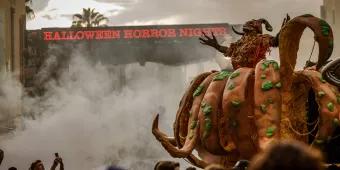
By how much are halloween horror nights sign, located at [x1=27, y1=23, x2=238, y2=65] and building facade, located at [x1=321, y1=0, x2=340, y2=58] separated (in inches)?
313

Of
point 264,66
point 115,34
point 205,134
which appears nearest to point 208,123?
point 205,134

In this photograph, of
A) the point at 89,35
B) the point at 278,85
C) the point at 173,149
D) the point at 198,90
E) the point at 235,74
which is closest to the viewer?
the point at 278,85

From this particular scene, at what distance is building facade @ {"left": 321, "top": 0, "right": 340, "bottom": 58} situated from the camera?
26.5m

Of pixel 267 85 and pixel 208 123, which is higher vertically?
pixel 267 85

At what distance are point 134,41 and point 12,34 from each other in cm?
712

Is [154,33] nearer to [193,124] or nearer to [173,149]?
[193,124]

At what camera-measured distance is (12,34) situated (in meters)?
33.1

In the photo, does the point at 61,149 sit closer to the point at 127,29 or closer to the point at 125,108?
the point at 125,108

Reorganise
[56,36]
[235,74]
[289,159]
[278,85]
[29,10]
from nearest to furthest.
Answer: [289,159] < [278,85] < [235,74] < [29,10] < [56,36]

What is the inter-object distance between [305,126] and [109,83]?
23824 mm

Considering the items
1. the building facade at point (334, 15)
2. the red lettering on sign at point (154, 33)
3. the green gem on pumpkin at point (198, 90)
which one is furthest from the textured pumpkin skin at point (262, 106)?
the red lettering on sign at point (154, 33)

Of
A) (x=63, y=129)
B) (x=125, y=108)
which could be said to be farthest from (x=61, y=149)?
(x=125, y=108)

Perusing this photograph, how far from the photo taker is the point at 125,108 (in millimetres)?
28953

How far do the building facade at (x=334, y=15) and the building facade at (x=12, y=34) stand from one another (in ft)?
43.1
